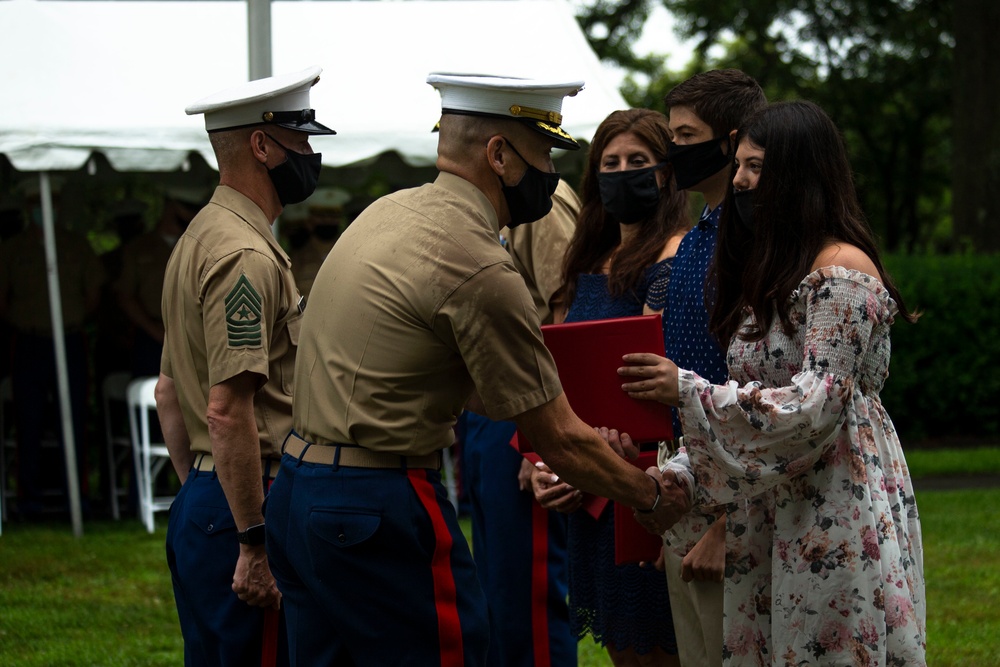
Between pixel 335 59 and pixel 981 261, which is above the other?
pixel 335 59

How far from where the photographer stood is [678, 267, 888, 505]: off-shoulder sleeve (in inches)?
110

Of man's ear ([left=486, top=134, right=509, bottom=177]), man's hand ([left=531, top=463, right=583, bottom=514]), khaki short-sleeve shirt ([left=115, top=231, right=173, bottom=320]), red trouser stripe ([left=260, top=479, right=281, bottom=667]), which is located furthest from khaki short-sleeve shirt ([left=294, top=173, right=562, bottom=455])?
khaki short-sleeve shirt ([left=115, top=231, right=173, bottom=320])

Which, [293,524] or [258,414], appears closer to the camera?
[293,524]

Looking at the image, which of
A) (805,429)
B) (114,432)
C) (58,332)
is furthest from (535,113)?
(114,432)

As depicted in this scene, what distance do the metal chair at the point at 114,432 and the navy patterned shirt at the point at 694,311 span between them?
712cm

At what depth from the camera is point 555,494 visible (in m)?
4.15

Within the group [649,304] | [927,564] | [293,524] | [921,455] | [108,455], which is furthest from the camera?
[921,455]

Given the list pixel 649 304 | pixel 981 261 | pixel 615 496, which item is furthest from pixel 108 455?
pixel 981 261

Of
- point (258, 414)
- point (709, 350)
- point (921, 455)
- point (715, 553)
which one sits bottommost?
point (921, 455)

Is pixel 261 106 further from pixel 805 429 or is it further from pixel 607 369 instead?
pixel 805 429

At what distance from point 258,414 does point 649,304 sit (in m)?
1.32

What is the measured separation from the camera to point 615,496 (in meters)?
3.05

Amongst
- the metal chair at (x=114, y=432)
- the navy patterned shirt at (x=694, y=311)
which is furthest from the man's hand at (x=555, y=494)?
the metal chair at (x=114, y=432)

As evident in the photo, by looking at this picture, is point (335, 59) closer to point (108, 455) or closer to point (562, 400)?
point (108, 455)
